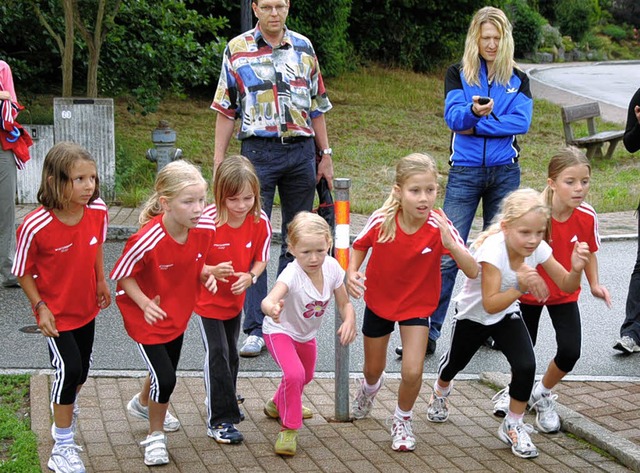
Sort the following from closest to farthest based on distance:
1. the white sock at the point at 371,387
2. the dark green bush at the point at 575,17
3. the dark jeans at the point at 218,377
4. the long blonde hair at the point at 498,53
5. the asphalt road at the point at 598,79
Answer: the dark jeans at the point at 218,377 → the white sock at the point at 371,387 → the long blonde hair at the point at 498,53 → the asphalt road at the point at 598,79 → the dark green bush at the point at 575,17

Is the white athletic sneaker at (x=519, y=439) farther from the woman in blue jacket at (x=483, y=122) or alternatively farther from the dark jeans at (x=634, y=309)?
the dark jeans at (x=634, y=309)

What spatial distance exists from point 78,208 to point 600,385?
11.5 ft

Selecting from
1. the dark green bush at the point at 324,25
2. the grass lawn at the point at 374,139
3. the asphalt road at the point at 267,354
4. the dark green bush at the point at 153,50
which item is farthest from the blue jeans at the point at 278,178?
the dark green bush at the point at 324,25

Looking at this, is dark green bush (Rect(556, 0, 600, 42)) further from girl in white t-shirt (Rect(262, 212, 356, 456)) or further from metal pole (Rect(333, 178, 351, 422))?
girl in white t-shirt (Rect(262, 212, 356, 456))

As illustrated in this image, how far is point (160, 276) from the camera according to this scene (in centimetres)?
486

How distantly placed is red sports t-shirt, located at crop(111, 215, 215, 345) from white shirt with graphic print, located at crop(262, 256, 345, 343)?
18.7 inches

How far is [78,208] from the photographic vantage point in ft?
15.9

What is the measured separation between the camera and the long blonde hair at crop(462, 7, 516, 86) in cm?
668

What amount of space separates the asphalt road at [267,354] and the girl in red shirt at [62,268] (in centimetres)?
173

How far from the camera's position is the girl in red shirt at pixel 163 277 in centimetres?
480

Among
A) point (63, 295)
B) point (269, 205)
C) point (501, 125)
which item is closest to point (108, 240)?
point (269, 205)

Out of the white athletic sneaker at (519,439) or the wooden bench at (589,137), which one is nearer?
the white athletic sneaker at (519,439)

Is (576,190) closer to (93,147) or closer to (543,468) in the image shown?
(543,468)

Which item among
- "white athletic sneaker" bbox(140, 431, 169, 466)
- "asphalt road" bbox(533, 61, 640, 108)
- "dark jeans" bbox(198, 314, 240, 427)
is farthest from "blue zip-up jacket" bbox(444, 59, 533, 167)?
"asphalt road" bbox(533, 61, 640, 108)
